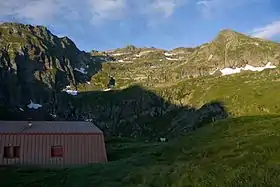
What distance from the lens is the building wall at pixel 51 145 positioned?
53.6 metres

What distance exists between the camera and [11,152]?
5331 cm

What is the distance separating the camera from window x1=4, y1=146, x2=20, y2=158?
5322 centimetres

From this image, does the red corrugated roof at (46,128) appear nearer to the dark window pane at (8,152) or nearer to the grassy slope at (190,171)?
the dark window pane at (8,152)

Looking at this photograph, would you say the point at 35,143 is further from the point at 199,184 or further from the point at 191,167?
the point at 199,184

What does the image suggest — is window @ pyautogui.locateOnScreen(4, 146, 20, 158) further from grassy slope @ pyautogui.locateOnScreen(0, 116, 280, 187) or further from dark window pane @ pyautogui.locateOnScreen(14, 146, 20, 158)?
grassy slope @ pyautogui.locateOnScreen(0, 116, 280, 187)

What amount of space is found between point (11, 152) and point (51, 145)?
5.23 metres

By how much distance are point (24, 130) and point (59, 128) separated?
5346 millimetres

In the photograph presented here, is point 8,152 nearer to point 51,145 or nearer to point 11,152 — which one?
point 11,152

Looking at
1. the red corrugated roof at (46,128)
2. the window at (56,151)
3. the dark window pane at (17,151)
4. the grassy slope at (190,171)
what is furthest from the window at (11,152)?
the grassy slope at (190,171)

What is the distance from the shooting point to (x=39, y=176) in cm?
4178

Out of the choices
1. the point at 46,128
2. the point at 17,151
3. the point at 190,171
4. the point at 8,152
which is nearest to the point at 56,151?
the point at 17,151

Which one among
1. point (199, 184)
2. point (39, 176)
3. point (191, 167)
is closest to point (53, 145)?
point (39, 176)

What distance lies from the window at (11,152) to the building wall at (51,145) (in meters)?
0.39

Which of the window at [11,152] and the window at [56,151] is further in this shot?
the window at [56,151]
